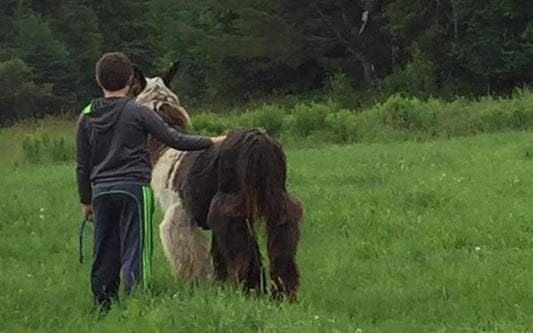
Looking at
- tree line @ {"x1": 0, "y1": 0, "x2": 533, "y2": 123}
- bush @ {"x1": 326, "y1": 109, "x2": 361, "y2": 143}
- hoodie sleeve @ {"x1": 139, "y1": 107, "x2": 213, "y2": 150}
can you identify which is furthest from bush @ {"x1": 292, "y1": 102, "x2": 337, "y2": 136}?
hoodie sleeve @ {"x1": 139, "y1": 107, "x2": 213, "y2": 150}

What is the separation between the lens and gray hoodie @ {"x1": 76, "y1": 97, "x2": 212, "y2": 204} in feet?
Answer: 21.7

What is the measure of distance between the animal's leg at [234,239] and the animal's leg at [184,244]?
0.81 meters

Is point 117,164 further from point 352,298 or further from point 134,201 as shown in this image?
point 352,298

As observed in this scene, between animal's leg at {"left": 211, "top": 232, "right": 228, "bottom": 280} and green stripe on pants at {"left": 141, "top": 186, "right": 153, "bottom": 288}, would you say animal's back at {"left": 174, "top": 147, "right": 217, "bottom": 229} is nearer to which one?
animal's leg at {"left": 211, "top": 232, "right": 228, "bottom": 280}

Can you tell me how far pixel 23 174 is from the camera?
18.9 m

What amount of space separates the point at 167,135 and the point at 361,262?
282 cm

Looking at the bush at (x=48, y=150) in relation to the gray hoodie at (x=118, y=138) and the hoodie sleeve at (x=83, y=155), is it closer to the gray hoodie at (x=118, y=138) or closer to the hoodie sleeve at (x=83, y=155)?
the hoodie sleeve at (x=83, y=155)

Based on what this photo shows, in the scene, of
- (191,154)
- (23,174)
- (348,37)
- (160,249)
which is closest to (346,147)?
(23,174)

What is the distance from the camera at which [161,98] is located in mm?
8102

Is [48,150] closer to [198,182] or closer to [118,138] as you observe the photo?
[198,182]

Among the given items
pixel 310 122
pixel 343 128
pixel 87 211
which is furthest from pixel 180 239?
pixel 310 122

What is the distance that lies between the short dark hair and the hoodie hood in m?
0.10

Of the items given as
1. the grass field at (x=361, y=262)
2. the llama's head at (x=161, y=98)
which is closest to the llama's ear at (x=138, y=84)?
the llama's head at (x=161, y=98)

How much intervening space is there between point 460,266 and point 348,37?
35.7 m
